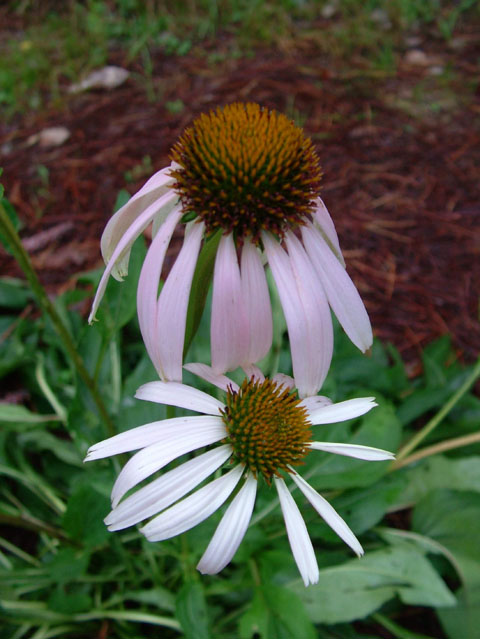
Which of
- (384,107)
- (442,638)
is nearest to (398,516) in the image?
(442,638)


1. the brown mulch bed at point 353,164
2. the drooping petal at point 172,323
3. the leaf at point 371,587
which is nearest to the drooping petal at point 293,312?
the drooping petal at point 172,323

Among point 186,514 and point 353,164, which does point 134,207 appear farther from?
point 353,164

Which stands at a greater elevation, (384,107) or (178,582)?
(384,107)

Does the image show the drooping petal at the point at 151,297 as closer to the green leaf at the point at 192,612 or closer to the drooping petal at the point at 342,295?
the drooping petal at the point at 342,295

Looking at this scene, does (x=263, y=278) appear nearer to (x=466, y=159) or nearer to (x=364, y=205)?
(x=364, y=205)

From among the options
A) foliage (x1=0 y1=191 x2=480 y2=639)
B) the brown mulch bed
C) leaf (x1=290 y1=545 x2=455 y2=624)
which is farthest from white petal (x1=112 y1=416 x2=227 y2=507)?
the brown mulch bed

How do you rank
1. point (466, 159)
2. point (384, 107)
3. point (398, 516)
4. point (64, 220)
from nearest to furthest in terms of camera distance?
point (398, 516), point (64, 220), point (466, 159), point (384, 107)

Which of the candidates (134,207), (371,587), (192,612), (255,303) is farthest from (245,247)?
(371,587)
